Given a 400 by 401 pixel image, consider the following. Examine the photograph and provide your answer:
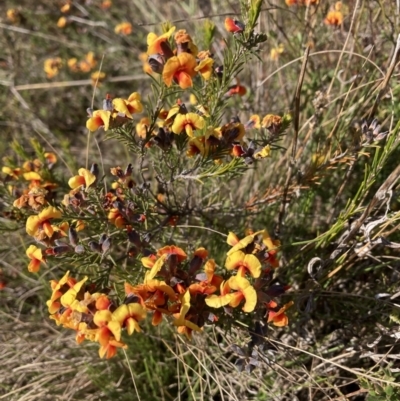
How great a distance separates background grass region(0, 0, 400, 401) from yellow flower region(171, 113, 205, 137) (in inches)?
18.0

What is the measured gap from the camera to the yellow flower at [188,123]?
1.31 m

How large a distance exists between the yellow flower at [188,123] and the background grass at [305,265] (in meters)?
0.46

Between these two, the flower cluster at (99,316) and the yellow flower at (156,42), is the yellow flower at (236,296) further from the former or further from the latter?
the yellow flower at (156,42)

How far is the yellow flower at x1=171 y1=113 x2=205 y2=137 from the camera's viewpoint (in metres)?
1.31

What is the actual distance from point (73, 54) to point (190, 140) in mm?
2608

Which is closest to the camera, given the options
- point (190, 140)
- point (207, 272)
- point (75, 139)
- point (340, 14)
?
point (207, 272)

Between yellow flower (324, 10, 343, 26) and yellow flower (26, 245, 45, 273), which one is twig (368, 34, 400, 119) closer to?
yellow flower (324, 10, 343, 26)

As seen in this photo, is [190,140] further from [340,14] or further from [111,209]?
[340,14]

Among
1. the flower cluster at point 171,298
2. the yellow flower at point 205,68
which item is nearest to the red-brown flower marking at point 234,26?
the yellow flower at point 205,68

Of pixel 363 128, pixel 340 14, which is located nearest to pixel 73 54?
pixel 340 14

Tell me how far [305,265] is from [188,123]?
0.80 m

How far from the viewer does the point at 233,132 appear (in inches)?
55.0

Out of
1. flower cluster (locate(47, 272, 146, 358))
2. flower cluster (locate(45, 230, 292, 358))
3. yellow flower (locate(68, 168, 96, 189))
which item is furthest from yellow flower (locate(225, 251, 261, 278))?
yellow flower (locate(68, 168, 96, 189))

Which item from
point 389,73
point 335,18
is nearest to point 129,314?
point 389,73
